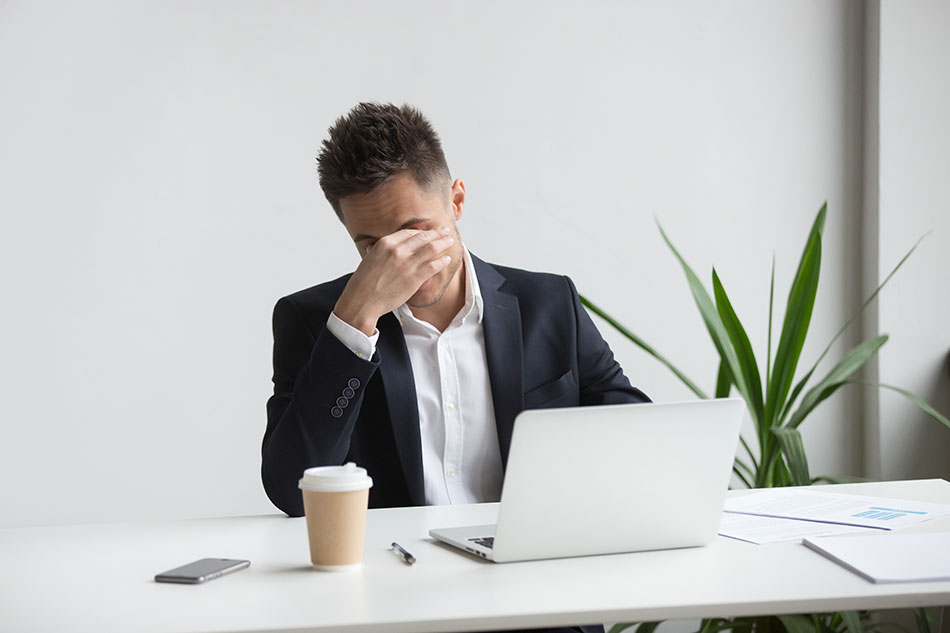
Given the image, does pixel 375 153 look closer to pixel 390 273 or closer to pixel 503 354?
pixel 390 273

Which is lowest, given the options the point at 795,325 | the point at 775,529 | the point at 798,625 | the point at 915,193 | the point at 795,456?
the point at 798,625

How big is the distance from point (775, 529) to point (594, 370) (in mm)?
630

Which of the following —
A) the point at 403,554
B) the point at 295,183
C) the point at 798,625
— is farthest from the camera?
the point at 295,183

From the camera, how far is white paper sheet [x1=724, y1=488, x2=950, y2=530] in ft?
4.06

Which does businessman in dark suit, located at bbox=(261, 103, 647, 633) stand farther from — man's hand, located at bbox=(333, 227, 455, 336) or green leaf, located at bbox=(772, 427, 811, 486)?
green leaf, located at bbox=(772, 427, 811, 486)

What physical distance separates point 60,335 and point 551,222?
145 cm

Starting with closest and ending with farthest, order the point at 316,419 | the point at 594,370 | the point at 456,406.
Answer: the point at 316,419, the point at 456,406, the point at 594,370

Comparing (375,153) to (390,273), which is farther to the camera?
(375,153)

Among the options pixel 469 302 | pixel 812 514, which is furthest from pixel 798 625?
pixel 469 302

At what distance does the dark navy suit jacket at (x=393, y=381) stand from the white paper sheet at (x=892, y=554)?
0.64 meters

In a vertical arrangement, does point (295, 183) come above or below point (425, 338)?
above

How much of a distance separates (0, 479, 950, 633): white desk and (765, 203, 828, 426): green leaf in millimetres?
1068

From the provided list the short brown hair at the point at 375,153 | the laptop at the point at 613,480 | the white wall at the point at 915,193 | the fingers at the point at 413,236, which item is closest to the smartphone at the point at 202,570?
the laptop at the point at 613,480

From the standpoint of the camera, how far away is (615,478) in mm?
1049
